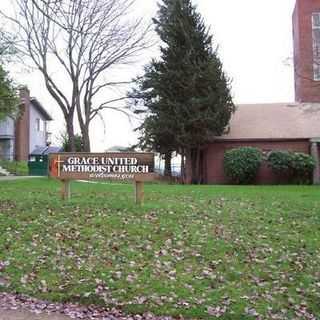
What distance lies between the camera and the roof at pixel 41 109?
49594 millimetres

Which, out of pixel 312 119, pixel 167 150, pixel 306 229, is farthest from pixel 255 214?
pixel 312 119

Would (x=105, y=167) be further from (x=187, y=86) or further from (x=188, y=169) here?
(x=188, y=169)

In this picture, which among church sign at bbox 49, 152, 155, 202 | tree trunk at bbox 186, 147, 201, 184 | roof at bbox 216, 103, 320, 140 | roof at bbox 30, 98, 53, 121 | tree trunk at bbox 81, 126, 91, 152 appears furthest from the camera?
roof at bbox 30, 98, 53, 121

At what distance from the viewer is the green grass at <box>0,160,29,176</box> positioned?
129ft

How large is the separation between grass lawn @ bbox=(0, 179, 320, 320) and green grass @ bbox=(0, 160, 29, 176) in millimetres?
26745

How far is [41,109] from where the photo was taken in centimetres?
5172

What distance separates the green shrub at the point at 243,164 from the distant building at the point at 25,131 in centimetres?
1875

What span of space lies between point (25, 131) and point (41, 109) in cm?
440

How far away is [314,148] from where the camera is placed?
1176 inches

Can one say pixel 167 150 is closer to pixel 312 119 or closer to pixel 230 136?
pixel 230 136

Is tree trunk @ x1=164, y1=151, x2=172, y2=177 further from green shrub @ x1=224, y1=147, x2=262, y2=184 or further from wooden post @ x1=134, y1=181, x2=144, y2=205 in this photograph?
wooden post @ x1=134, y1=181, x2=144, y2=205

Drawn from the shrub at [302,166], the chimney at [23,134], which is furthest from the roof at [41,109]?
the shrub at [302,166]

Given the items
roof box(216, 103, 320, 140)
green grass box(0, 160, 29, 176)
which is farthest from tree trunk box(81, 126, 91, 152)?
roof box(216, 103, 320, 140)

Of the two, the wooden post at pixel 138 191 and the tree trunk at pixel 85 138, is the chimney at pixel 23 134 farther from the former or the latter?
the wooden post at pixel 138 191
